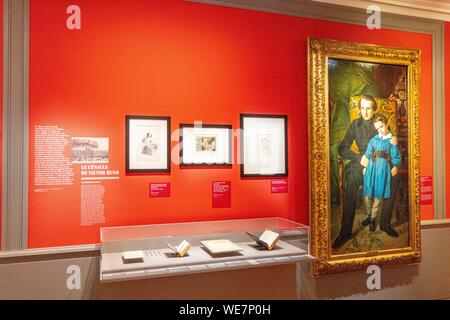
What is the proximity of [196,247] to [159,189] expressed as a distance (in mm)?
624

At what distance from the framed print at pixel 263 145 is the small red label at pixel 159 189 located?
2.38ft

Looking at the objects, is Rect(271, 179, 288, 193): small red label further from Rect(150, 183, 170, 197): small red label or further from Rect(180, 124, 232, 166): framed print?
Rect(150, 183, 170, 197): small red label

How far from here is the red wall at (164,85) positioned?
2742 millimetres

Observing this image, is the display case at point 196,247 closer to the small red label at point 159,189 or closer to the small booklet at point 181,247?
the small booklet at point 181,247

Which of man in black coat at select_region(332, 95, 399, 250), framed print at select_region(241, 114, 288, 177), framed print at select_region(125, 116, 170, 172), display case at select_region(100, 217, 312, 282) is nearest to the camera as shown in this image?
display case at select_region(100, 217, 312, 282)

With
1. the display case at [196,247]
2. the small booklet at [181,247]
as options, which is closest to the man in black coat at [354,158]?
the display case at [196,247]

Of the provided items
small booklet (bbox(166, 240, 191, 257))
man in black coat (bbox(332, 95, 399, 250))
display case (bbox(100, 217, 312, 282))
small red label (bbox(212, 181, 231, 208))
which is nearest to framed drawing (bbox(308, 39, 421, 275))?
man in black coat (bbox(332, 95, 399, 250))

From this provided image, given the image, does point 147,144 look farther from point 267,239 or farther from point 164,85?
point 267,239

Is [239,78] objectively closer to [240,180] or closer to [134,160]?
[240,180]

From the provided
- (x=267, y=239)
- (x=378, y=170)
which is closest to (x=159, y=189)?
(x=267, y=239)

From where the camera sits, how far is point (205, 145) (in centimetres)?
311

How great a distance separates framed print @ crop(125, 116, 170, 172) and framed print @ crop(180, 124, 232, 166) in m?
0.15

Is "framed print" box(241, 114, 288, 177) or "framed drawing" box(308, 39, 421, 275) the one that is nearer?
"framed print" box(241, 114, 288, 177)

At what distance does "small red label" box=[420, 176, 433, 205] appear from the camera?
3.89m
